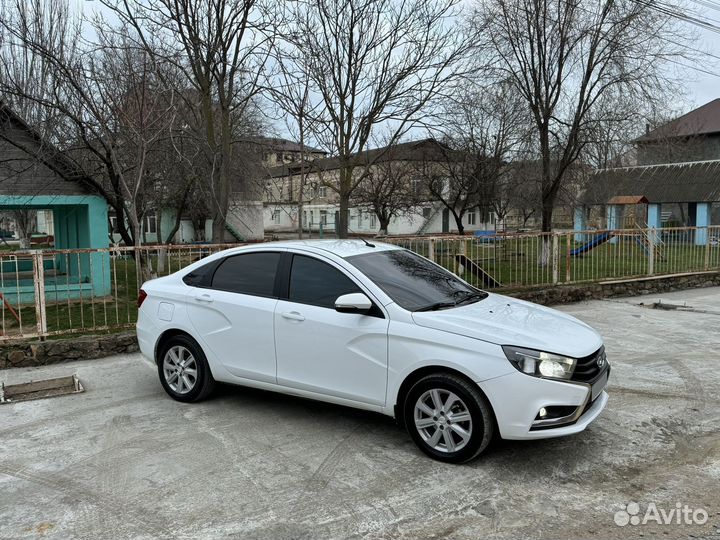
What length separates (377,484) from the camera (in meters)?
4.01

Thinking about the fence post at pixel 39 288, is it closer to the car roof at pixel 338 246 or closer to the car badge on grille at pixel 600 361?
the car roof at pixel 338 246

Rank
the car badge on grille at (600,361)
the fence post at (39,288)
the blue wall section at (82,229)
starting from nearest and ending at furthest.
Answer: the car badge on grille at (600,361)
the fence post at (39,288)
the blue wall section at (82,229)

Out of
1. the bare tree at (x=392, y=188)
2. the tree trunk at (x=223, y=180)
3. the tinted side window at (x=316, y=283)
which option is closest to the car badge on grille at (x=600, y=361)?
the tinted side window at (x=316, y=283)

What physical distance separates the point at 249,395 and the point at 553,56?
13.7 metres

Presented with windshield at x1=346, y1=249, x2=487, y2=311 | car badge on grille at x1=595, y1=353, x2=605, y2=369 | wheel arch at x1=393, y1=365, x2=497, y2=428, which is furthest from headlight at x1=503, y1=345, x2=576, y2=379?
windshield at x1=346, y1=249, x2=487, y2=311

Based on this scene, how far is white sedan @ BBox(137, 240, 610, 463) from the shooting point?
13.5 ft

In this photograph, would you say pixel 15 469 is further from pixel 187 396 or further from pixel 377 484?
pixel 377 484

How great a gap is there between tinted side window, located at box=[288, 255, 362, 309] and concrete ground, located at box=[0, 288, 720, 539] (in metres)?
1.12

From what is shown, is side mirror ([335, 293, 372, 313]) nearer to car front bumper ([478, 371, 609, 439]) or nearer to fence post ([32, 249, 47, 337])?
car front bumper ([478, 371, 609, 439])

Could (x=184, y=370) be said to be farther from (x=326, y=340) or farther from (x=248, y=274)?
(x=326, y=340)

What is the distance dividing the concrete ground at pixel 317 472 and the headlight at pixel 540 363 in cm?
72

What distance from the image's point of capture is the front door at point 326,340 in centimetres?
459

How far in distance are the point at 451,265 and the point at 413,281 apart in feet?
19.6

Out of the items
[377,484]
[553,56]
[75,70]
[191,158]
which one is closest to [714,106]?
[553,56]
